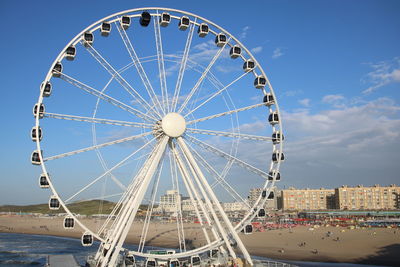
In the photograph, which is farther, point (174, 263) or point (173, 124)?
point (174, 263)

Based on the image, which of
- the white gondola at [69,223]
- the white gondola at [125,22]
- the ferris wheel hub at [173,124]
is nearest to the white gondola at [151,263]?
the white gondola at [69,223]

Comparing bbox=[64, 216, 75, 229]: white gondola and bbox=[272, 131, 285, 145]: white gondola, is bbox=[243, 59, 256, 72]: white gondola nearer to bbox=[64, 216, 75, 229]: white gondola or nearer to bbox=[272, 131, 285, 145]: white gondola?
bbox=[272, 131, 285, 145]: white gondola

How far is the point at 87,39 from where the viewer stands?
25016 millimetres

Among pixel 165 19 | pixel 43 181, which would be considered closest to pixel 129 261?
pixel 43 181

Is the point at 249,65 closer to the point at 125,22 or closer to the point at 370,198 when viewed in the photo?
the point at 125,22

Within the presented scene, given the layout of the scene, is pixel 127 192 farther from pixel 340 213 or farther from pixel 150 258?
pixel 340 213

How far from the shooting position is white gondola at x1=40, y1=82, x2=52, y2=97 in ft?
79.4

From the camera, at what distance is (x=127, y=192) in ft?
80.5

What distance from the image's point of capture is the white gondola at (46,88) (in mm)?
24197

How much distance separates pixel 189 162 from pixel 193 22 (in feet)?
33.0

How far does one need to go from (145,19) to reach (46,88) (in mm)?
7927

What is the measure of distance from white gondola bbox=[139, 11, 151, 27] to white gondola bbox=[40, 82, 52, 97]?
7.37m

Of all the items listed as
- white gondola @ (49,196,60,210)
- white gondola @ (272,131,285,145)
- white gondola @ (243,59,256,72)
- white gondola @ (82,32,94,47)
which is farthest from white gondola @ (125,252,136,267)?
white gondola @ (243,59,256,72)

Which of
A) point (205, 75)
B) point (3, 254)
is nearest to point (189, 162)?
point (205, 75)
